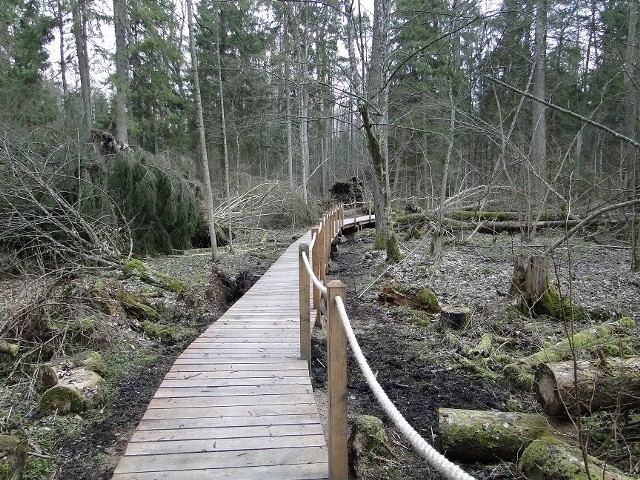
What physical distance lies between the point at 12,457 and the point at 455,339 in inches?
197

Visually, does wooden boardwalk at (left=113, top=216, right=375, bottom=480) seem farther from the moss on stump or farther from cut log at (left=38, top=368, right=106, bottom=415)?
cut log at (left=38, top=368, right=106, bottom=415)

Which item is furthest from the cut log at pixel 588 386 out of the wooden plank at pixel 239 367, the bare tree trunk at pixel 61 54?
the bare tree trunk at pixel 61 54

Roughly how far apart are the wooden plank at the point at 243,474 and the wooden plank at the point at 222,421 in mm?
569

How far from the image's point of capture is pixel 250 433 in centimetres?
320

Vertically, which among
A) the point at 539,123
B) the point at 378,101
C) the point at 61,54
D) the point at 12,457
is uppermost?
the point at 61,54

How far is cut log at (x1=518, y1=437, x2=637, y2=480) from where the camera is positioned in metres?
2.49

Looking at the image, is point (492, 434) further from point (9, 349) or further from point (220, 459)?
point (9, 349)

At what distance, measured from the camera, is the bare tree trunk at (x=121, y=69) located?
52.9 ft

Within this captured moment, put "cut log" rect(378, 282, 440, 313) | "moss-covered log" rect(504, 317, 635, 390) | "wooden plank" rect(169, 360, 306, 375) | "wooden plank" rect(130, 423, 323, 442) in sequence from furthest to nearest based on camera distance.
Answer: "cut log" rect(378, 282, 440, 313), "moss-covered log" rect(504, 317, 635, 390), "wooden plank" rect(169, 360, 306, 375), "wooden plank" rect(130, 423, 323, 442)

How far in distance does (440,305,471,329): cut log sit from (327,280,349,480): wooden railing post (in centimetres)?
457

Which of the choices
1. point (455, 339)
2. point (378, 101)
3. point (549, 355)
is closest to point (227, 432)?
point (549, 355)

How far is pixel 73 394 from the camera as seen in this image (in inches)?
173

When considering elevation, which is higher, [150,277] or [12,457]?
[150,277]

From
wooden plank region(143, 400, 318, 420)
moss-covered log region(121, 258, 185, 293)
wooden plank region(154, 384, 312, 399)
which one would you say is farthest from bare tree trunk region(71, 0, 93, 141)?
wooden plank region(143, 400, 318, 420)
